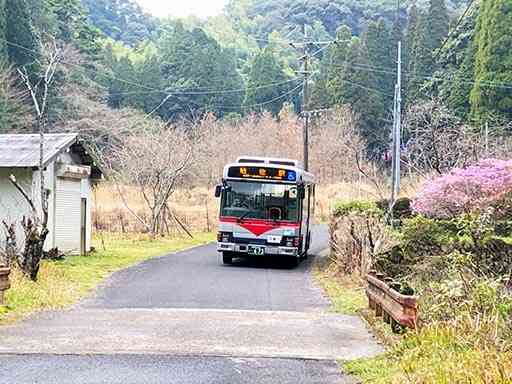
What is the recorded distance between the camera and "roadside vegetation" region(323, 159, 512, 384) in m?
7.04

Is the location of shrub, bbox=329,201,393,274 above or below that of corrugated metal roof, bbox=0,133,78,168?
below

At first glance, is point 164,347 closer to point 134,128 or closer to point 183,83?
point 134,128

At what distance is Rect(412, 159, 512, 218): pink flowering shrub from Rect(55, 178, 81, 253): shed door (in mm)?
10835

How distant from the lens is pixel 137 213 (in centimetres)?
3606

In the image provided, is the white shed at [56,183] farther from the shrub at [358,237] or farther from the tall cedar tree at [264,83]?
the tall cedar tree at [264,83]

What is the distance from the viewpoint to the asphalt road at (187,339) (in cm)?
761

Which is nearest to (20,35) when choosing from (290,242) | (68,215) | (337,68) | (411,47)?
(68,215)

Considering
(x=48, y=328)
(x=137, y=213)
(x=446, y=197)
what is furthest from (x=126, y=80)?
(x=48, y=328)

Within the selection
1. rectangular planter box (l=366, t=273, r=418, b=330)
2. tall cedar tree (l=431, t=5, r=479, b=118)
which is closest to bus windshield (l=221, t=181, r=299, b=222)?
rectangular planter box (l=366, t=273, r=418, b=330)

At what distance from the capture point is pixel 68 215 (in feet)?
77.2

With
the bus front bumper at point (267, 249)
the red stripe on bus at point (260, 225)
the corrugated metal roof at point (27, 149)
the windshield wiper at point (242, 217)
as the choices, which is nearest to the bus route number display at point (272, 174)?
the windshield wiper at point (242, 217)

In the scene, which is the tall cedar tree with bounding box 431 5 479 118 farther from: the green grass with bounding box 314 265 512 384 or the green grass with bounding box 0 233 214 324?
the green grass with bounding box 314 265 512 384

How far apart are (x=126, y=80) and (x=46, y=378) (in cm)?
5998

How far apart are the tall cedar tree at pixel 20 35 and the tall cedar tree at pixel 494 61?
25.0 m
